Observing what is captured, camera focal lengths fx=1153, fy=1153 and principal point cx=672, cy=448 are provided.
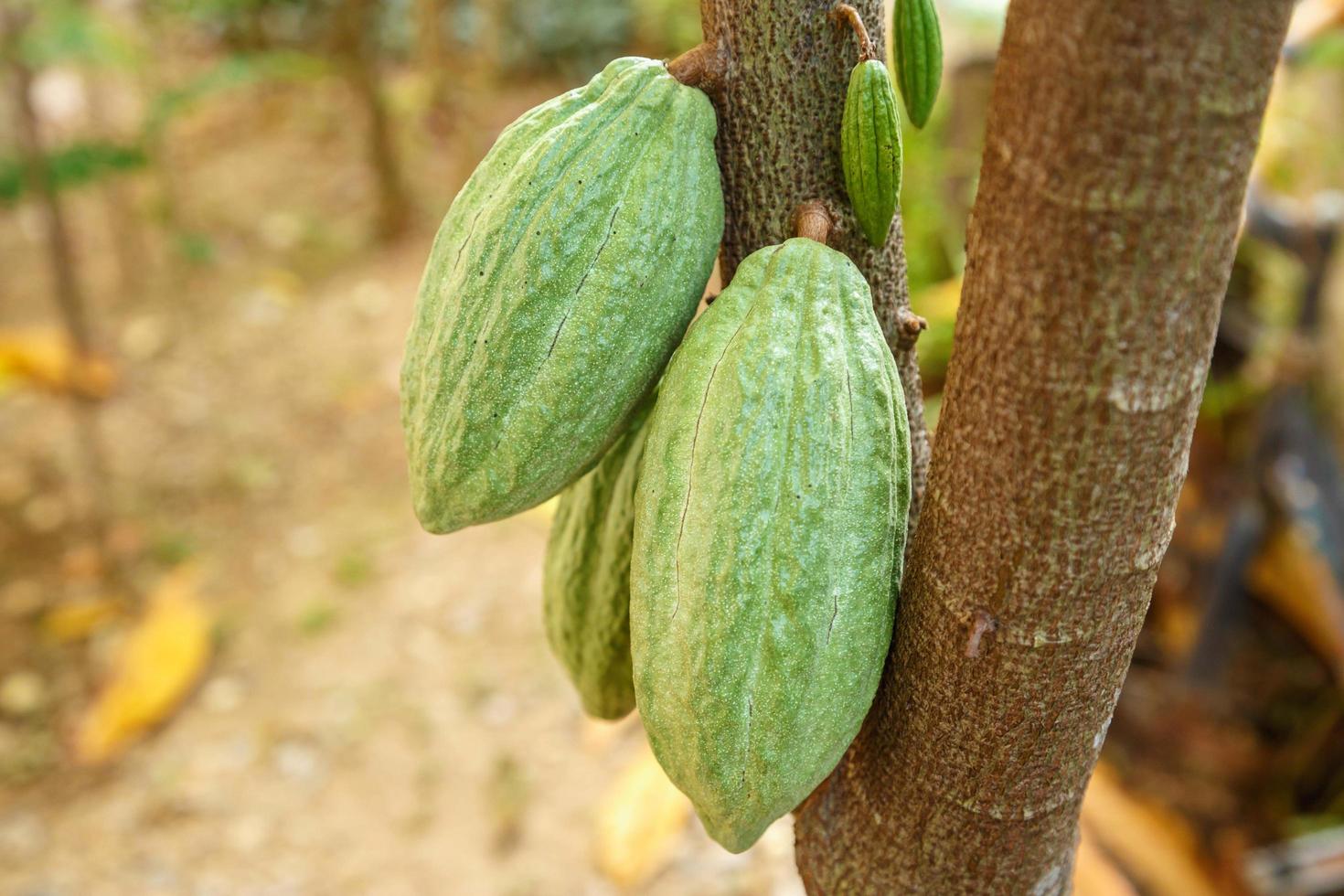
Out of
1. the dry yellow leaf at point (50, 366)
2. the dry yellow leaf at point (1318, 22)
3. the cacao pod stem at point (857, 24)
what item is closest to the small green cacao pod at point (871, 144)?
the cacao pod stem at point (857, 24)

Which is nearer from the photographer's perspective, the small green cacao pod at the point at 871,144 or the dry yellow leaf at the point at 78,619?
the small green cacao pod at the point at 871,144

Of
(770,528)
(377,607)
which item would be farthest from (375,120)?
(770,528)

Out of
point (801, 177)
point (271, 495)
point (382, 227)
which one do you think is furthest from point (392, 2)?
point (801, 177)

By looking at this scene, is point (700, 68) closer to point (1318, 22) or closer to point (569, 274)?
point (569, 274)

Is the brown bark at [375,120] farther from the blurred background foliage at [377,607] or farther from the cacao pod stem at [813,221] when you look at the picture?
the cacao pod stem at [813,221]

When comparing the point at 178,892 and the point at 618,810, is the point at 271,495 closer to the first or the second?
the point at 178,892

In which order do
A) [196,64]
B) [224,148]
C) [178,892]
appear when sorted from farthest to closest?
[196,64], [224,148], [178,892]
